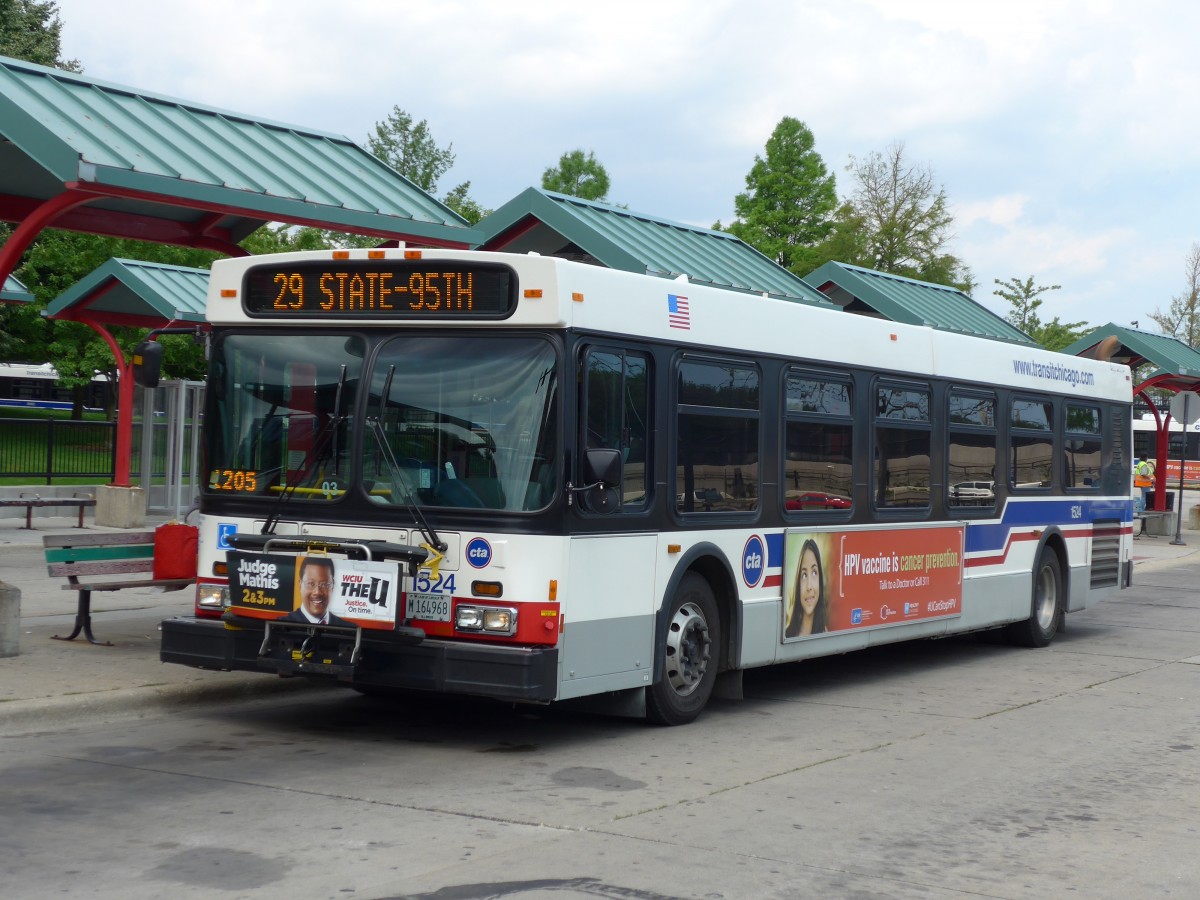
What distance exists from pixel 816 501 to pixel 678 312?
7.71ft

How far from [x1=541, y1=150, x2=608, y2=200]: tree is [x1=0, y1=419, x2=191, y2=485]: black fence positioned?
46380 mm

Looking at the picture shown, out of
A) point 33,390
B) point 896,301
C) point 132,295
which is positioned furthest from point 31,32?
point 896,301

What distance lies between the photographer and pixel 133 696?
9.75 meters

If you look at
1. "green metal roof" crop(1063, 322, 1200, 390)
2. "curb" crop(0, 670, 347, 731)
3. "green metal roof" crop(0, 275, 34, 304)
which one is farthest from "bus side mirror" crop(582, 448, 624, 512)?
"green metal roof" crop(1063, 322, 1200, 390)

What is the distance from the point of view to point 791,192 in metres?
59.1

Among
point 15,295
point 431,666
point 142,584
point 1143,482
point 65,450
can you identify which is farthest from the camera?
point 1143,482

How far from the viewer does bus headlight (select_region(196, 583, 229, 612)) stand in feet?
30.6

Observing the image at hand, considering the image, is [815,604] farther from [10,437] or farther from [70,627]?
[10,437]

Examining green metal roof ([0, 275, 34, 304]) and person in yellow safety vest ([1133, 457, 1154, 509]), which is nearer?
green metal roof ([0, 275, 34, 304])

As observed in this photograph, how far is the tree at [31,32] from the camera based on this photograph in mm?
45844

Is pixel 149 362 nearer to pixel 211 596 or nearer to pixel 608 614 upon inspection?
pixel 211 596

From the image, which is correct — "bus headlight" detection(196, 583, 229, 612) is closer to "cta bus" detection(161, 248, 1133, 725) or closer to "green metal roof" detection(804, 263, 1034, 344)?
"cta bus" detection(161, 248, 1133, 725)

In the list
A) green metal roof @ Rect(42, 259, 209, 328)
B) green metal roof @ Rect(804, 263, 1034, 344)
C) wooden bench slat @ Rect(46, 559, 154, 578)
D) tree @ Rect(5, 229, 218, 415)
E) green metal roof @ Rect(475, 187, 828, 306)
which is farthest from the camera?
tree @ Rect(5, 229, 218, 415)

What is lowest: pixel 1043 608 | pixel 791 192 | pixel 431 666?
pixel 1043 608
